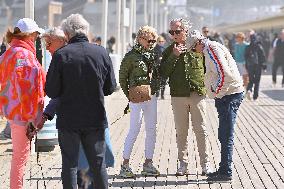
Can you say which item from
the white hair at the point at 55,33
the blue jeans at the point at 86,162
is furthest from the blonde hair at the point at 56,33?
the blue jeans at the point at 86,162

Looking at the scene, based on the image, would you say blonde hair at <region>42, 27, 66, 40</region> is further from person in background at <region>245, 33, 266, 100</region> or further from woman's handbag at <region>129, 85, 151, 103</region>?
person in background at <region>245, 33, 266, 100</region>

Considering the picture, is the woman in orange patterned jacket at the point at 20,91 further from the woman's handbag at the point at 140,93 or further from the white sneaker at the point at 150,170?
the white sneaker at the point at 150,170

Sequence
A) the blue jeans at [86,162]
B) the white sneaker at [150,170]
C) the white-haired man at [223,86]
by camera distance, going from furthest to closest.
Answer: the white sneaker at [150,170], the white-haired man at [223,86], the blue jeans at [86,162]

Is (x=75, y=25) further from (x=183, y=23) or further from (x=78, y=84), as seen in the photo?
(x=183, y=23)

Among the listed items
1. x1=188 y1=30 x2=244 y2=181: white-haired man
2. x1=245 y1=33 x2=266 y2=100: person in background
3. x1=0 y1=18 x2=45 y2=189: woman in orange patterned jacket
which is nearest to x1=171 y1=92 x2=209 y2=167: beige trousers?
x1=188 y1=30 x2=244 y2=181: white-haired man

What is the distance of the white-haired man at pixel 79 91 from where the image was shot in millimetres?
5457

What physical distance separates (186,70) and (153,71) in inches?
15.2

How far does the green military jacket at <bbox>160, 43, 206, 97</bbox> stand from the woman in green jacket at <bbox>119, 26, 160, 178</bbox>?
0.18 meters

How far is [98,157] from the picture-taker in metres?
5.61

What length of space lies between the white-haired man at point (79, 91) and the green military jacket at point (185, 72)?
2.39 m

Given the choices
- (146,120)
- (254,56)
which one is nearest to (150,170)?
(146,120)

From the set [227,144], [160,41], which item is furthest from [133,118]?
[160,41]

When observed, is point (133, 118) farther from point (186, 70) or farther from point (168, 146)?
point (168, 146)

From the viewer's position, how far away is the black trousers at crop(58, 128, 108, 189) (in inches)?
219
